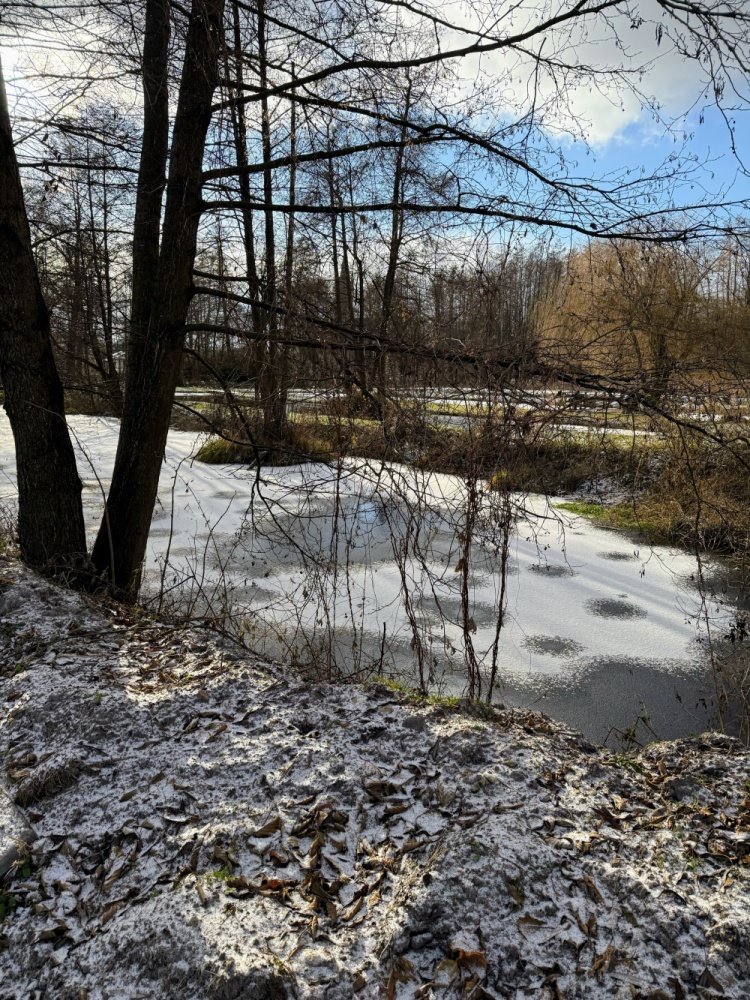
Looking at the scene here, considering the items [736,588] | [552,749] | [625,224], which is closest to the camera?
[552,749]

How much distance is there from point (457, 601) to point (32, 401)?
4.29 meters

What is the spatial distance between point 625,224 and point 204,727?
3.79 meters

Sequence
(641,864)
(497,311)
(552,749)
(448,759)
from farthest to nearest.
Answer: (497,311) → (552,749) → (448,759) → (641,864)

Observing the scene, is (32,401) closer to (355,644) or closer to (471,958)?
(355,644)

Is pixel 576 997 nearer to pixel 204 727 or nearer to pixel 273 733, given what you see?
pixel 273 733

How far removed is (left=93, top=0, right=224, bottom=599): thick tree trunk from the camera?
4.63 metres

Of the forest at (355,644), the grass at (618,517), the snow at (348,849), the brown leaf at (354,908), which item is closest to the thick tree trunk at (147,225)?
the forest at (355,644)

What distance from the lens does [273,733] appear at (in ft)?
9.67

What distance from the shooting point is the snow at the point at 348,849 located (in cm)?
188

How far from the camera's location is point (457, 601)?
690cm

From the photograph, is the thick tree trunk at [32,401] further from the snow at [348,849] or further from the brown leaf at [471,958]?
the brown leaf at [471,958]

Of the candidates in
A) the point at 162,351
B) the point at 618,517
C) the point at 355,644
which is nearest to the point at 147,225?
the point at 162,351

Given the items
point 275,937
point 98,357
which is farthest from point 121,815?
point 98,357

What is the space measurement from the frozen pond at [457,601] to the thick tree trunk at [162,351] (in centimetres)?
42
